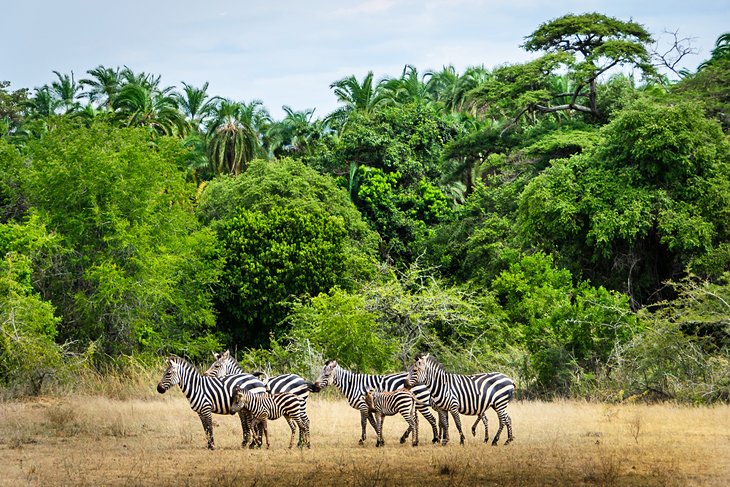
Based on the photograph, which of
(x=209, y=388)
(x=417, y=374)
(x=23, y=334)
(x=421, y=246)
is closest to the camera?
(x=209, y=388)

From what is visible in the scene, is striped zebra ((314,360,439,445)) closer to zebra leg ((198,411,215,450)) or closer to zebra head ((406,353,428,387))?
zebra head ((406,353,428,387))

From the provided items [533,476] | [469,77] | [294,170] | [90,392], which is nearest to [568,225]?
[294,170]

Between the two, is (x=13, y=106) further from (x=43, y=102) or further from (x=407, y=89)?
(x=407, y=89)

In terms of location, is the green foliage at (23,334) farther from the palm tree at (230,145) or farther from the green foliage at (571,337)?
the palm tree at (230,145)

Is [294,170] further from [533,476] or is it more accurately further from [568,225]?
[533,476]

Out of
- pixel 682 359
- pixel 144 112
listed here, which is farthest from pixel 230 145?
pixel 682 359

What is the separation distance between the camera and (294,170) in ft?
134

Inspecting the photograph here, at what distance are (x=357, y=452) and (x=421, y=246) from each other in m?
27.4

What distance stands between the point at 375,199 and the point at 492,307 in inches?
524

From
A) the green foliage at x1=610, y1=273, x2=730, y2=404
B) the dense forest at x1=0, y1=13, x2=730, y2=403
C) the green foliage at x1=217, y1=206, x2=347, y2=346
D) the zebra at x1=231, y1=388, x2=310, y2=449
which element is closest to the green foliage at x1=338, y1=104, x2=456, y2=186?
the dense forest at x1=0, y1=13, x2=730, y2=403

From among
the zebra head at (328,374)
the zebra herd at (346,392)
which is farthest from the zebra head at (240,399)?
the zebra head at (328,374)

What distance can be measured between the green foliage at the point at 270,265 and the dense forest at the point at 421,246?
0.08 meters

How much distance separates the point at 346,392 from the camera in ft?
54.5

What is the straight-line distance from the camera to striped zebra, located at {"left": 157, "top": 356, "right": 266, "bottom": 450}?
51.2 feet
